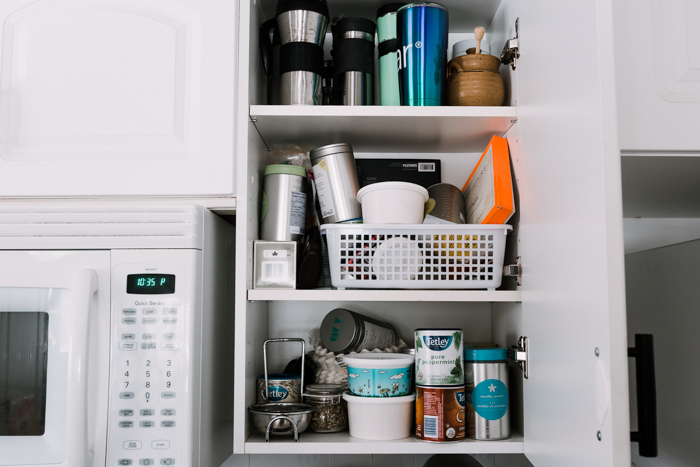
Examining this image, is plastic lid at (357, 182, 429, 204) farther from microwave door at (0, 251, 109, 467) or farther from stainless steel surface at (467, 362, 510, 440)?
microwave door at (0, 251, 109, 467)

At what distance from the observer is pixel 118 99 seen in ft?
3.34

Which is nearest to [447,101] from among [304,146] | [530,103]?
[530,103]

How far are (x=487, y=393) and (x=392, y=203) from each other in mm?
406

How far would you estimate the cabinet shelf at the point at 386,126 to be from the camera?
108 centimetres

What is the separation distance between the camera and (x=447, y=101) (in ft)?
3.90

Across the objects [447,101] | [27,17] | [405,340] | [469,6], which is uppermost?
[469,6]

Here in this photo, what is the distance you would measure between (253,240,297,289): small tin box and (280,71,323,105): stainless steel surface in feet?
1.00

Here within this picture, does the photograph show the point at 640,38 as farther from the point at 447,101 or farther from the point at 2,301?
the point at 2,301

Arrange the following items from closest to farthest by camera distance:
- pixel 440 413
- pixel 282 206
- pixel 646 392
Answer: pixel 646 392
pixel 440 413
pixel 282 206

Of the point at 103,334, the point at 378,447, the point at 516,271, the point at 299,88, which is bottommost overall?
the point at 378,447

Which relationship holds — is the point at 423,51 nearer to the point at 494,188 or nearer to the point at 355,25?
the point at 355,25

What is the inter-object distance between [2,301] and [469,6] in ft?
3.68

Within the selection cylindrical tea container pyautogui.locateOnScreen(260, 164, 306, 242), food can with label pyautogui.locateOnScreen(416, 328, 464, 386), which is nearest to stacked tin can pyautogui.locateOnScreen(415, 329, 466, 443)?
food can with label pyautogui.locateOnScreen(416, 328, 464, 386)

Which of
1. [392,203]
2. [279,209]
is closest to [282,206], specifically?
[279,209]
